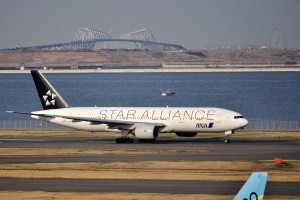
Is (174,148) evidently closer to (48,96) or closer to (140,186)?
(48,96)

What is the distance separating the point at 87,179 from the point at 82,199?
29.6ft

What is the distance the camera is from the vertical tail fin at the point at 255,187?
102ft

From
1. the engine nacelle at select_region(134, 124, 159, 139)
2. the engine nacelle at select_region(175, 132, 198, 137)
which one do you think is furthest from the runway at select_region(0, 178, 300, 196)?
the engine nacelle at select_region(175, 132, 198, 137)

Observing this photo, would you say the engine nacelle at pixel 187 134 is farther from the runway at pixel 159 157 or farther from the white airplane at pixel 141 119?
the runway at pixel 159 157

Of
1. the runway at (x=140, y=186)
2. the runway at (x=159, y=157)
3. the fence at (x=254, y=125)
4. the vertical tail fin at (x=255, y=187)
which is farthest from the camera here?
the fence at (x=254, y=125)

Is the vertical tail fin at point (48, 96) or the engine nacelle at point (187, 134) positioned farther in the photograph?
the vertical tail fin at point (48, 96)

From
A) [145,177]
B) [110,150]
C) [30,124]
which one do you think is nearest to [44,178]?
[145,177]

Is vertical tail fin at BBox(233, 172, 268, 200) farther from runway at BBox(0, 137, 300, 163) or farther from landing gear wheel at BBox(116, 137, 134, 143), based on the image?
landing gear wheel at BBox(116, 137, 134, 143)

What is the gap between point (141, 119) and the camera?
288 ft

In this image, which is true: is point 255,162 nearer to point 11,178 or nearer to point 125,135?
point 11,178

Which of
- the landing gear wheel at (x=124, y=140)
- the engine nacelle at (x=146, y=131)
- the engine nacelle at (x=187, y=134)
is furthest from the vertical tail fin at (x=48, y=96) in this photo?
the engine nacelle at (x=187, y=134)

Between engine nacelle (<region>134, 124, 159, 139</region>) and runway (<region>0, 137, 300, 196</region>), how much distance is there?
0.94 meters

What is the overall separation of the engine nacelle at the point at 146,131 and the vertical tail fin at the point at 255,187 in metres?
53.1

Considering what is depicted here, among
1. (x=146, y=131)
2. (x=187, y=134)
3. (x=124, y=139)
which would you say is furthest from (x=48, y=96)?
(x=187, y=134)
